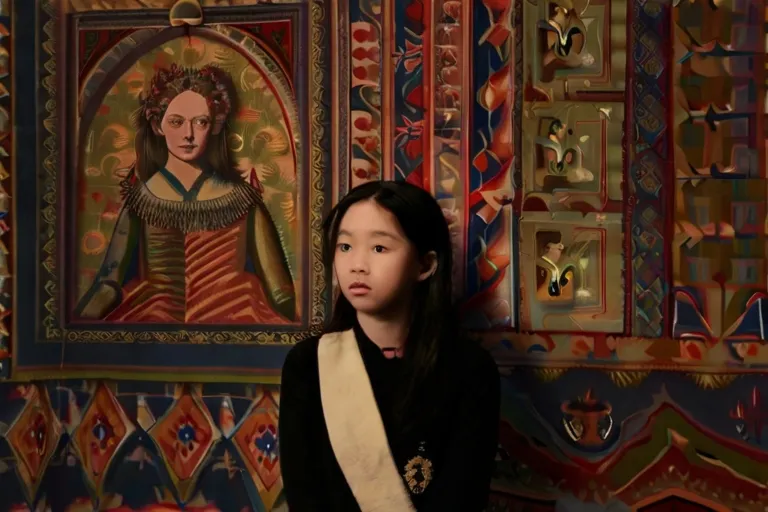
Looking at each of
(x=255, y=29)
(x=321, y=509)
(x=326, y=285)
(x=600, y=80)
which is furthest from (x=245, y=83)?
(x=321, y=509)

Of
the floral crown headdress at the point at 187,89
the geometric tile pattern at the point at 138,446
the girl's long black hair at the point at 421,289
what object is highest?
the floral crown headdress at the point at 187,89

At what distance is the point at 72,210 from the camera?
5.66 feet

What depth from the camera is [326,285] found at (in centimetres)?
164

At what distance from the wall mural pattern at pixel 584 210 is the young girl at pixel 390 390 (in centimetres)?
24

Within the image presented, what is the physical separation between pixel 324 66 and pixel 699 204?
0.76 meters

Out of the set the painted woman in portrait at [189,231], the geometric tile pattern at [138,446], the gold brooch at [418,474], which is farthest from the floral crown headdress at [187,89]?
the gold brooch at [418,474]

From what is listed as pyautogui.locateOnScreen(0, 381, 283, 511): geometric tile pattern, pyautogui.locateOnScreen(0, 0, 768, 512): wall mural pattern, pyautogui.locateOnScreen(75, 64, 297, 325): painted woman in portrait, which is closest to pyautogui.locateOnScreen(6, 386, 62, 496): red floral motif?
pyautogui.locateOnScreen(0, 381, 283, 511): geometric tile pattern

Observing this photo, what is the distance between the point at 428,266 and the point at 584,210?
365 mm

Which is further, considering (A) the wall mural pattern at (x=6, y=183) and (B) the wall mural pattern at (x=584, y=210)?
(A) the wall mural pattern at (x=6, y=183)

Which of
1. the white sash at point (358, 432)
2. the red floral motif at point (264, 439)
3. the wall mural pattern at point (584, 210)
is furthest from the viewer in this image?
the red floral motif at point (264, 439)

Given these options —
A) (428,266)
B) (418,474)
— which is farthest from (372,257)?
(418,474)

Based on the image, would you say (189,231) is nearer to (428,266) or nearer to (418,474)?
(428,266)

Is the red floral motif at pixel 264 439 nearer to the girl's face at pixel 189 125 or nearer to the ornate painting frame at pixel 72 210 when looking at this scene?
the ornate painting frame at pixel 72 210

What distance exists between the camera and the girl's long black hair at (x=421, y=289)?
1343 millimetres
